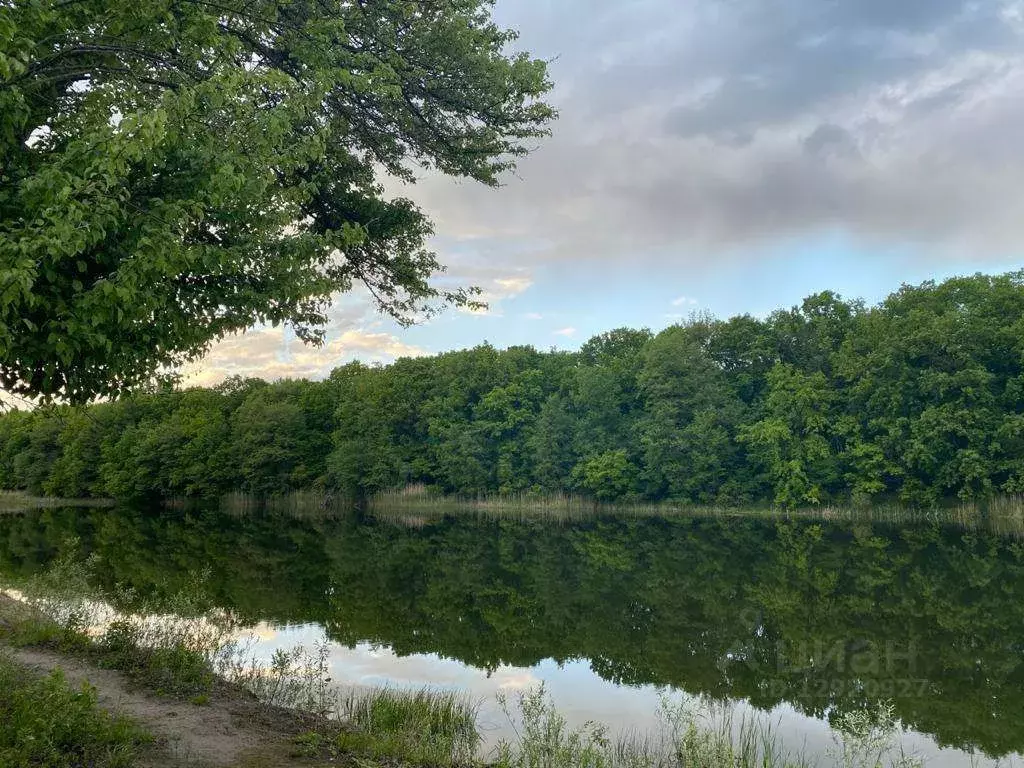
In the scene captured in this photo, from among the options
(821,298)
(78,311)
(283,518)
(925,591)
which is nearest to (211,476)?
(283,518)

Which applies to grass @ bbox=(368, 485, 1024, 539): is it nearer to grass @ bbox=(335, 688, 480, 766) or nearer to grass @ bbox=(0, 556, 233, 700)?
grass @ bbox=(0, 556, 233, 700)

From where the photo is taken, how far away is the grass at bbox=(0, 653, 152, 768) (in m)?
5.66

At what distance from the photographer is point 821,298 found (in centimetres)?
6184

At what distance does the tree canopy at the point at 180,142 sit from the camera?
523 centimetres

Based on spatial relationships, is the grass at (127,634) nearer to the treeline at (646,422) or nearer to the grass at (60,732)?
the grass at (60,732)

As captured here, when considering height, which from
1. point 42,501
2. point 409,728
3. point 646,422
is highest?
point 646,422

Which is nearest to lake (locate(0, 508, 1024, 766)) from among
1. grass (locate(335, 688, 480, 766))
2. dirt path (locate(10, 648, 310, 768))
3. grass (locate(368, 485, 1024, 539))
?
grass (locate(335, 688, 480, 766))

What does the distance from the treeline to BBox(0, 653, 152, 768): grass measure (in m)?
51.9

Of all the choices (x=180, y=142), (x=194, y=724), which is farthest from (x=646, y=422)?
(x=180, y=142)

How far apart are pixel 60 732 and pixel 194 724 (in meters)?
2.02

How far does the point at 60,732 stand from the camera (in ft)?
19.6

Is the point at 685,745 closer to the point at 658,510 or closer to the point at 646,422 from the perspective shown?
the point at 658,510

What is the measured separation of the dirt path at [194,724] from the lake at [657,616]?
2946 millimetres

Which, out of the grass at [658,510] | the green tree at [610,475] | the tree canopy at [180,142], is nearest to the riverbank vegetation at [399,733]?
the tree canopy at [180,142]
